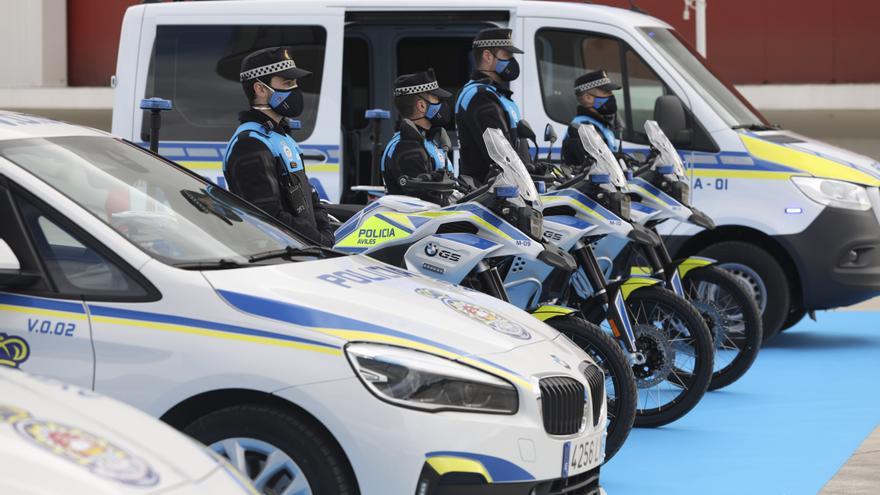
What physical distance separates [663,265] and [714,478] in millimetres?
1983

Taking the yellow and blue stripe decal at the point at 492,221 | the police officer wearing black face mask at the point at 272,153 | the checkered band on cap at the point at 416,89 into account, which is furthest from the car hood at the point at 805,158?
the police officer wearing black face mask at the point at 272,153

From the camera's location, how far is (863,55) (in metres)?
22.1

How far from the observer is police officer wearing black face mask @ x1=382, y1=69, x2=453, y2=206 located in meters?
8.12

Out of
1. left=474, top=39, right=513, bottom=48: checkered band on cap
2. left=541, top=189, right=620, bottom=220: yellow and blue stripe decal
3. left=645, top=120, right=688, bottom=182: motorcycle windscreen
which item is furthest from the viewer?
left=474, top=39, right=513, bottom=48: checkered band on cap

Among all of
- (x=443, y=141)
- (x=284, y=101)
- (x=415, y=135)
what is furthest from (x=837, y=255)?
(x=284, y=101)

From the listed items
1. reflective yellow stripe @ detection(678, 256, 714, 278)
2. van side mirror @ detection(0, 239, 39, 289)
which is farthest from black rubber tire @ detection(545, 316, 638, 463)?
van side mirror @ detection(0, 239, 39, 289)

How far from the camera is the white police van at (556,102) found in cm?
1011

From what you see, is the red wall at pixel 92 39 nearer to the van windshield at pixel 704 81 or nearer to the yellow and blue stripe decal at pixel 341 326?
the van windshield at pixel 704 81

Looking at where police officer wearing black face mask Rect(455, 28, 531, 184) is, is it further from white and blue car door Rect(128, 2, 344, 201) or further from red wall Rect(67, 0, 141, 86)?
red wall Rect(67, 0, 141, 86)

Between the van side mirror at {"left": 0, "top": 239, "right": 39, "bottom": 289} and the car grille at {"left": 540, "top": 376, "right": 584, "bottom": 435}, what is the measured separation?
1558mm

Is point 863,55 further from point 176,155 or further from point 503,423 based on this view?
point 503,423

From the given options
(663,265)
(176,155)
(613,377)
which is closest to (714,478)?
(613,377)

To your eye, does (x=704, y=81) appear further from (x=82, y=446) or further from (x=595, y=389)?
(x=82, y=446)

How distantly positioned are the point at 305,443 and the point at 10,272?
995mm
